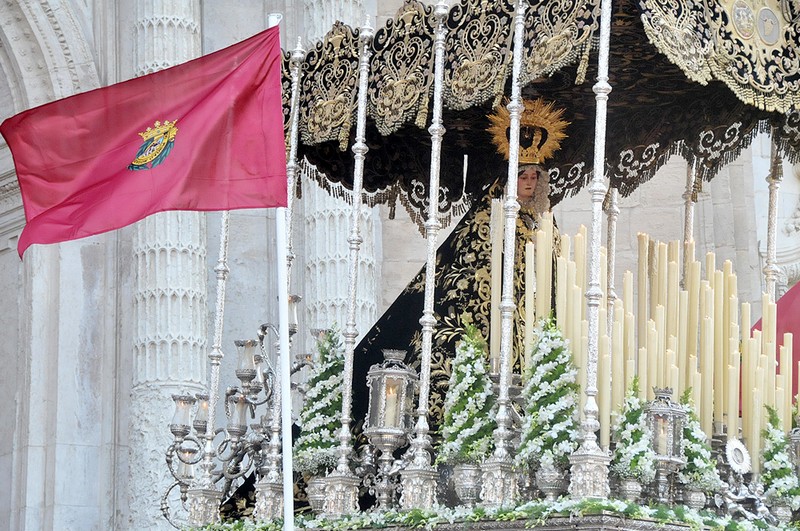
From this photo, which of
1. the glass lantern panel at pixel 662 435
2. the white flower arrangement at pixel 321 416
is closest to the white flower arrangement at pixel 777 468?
the glass lantern panel at pixel 662 435

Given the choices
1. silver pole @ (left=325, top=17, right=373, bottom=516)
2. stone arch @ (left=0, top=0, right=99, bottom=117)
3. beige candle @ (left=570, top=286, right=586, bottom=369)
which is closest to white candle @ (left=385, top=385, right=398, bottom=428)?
silver pole @ (left=325, top=17, right=373, bottom=516)

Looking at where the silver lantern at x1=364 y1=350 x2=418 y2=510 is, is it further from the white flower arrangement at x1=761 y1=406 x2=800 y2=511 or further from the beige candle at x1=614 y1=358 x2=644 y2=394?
the white flower arrangement at x1=761 y1=406 x2=800 y2=511

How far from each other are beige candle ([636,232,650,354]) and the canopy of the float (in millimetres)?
855

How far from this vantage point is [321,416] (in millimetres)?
10133

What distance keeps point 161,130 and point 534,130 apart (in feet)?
7.73

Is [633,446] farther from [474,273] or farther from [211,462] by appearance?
[211,462]

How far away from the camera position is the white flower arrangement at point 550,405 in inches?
340

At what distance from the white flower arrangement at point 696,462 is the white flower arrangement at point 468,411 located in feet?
3.18

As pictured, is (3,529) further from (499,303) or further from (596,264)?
(596,264)

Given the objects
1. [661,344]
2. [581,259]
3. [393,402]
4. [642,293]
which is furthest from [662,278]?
[393,402]

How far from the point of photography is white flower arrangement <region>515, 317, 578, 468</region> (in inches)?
340

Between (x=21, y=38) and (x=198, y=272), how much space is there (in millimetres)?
2345

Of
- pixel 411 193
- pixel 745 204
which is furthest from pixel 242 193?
pixel 745 204

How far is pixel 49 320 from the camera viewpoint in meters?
13.9
